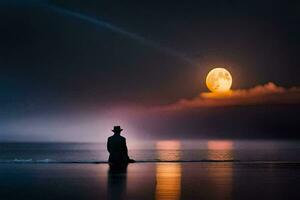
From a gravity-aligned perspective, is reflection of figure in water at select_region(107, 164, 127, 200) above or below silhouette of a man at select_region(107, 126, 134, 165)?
below

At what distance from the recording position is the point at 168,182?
31.3 meters

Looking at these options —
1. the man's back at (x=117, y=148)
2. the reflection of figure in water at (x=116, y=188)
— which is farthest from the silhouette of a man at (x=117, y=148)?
the reflection of figure in water at (x=116, y=188)

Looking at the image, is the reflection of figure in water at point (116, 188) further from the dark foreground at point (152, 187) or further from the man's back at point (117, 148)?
the man's back at point (117, 148)

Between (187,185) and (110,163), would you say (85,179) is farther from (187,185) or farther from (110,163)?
(110,163)

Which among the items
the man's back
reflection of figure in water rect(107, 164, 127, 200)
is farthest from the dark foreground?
the man's back

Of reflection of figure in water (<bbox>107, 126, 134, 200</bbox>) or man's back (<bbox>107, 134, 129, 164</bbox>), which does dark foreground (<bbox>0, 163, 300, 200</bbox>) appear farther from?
man's back (<bbox>107, 134, 129, 164</bbox>)

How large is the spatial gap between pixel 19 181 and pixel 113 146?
41.2 ft

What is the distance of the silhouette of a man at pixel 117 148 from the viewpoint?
4375 centimetres

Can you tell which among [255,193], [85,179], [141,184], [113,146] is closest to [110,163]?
[113,146]

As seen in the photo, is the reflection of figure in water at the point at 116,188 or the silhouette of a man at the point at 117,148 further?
the silhouette of a man at the point at 117,148

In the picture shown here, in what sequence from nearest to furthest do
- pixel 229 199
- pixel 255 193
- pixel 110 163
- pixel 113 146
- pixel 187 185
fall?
pixel 229 199 → pixel 255 193 → pixel 187 185 → pixel 113 146 → pixel 110 163

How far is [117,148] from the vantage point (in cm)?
4431

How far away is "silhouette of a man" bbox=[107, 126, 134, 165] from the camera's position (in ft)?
144

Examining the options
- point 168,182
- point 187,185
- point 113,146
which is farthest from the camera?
point 113,146
